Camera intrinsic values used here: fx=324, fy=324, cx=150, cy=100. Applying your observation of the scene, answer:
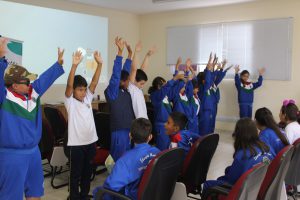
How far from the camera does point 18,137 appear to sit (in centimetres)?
215

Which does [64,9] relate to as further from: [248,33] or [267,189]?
[267,189]

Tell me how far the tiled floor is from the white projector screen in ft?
9.35

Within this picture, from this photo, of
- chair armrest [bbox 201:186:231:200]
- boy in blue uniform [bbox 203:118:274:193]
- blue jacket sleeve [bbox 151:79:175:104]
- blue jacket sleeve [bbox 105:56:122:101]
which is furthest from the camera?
blue jacket sleeve [bbox 151:79:175:104]

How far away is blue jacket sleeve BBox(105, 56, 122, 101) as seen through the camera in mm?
2936

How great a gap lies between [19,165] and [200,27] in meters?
6.07

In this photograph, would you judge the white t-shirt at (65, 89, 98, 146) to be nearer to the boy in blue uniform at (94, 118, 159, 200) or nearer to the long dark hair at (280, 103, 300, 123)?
the boy in blue uniform at (94, 118, 159, 200)

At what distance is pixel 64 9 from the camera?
6.57 m

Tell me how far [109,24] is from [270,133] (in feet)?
18.4

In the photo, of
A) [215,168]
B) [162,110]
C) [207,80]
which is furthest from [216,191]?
[207,80]

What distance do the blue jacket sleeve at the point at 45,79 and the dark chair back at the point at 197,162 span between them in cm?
119

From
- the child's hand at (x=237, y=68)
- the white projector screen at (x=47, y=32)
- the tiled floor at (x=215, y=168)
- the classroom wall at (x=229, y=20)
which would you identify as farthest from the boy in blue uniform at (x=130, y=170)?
the classroom wall at (x=229, y=20)

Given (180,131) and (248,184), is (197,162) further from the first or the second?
(248,184)

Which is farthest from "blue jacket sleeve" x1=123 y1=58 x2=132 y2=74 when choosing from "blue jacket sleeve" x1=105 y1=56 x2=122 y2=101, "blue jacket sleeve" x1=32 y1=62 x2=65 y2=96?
"blue jacket sleeve" x1=32 y1=62 x2=65 y2=96

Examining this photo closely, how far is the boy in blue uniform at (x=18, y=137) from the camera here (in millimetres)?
2148
